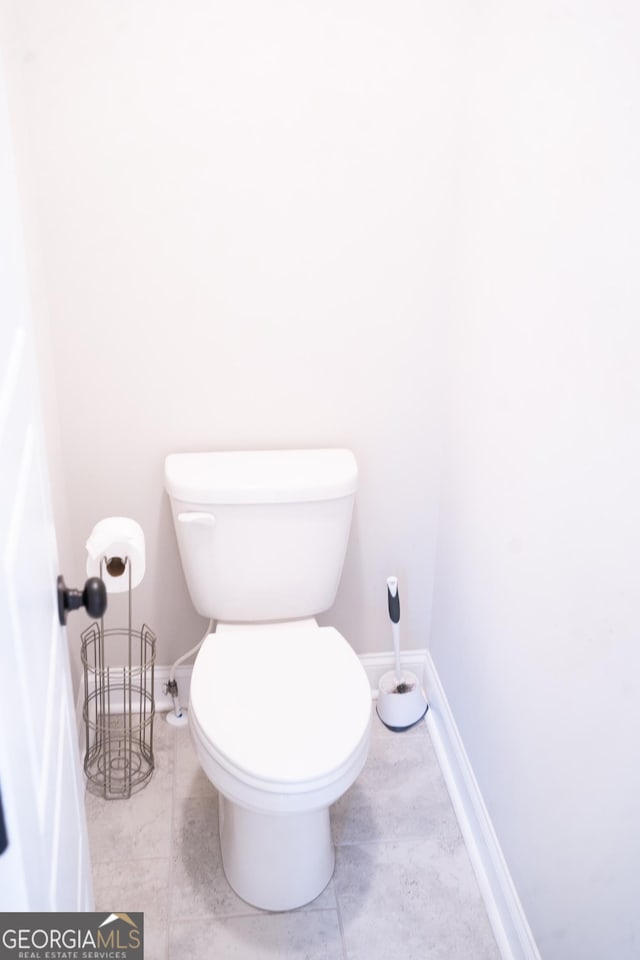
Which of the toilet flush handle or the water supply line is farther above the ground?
the toilet flush handle

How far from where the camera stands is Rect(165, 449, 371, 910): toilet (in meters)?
1.48

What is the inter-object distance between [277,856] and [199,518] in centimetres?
71

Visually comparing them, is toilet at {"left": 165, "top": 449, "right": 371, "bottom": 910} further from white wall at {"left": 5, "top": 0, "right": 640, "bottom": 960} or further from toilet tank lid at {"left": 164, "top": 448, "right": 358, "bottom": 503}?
white wall at {"left": 5, "top": 0, "right": 640, "bottom": 960}

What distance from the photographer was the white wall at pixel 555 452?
1.10 m

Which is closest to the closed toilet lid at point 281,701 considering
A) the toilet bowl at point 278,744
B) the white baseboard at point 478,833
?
the toilet bowl at point 278,744

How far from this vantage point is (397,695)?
83.7 inches

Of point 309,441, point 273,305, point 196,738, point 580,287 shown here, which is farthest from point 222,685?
point 580,287

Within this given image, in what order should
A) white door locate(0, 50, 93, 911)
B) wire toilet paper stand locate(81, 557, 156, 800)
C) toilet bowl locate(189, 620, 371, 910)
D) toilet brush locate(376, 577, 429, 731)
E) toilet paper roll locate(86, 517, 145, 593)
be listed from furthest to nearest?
toilet brush locate(376, 577, 429, 731) → wire toilet paper stand locate(81, 557, 156, 800) → toilet paper roll locate(86, 517, 145, 593) → toilet bowl locate(189, 620, 371, 910) → white door locate(0, 50, 93, 911)

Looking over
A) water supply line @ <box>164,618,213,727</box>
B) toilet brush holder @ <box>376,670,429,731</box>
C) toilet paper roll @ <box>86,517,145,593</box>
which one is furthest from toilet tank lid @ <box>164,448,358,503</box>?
toilet brush holder @ <box>376,670,429,731</box>

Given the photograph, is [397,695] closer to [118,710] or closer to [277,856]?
[277,856]

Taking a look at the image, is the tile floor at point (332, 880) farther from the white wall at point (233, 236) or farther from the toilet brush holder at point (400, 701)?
the white wall at point (233, 236)

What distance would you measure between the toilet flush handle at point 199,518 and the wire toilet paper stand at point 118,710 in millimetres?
300

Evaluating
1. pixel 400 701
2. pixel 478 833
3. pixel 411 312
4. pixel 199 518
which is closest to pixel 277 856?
pixel 478 833

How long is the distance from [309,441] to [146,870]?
1016 millimetres
